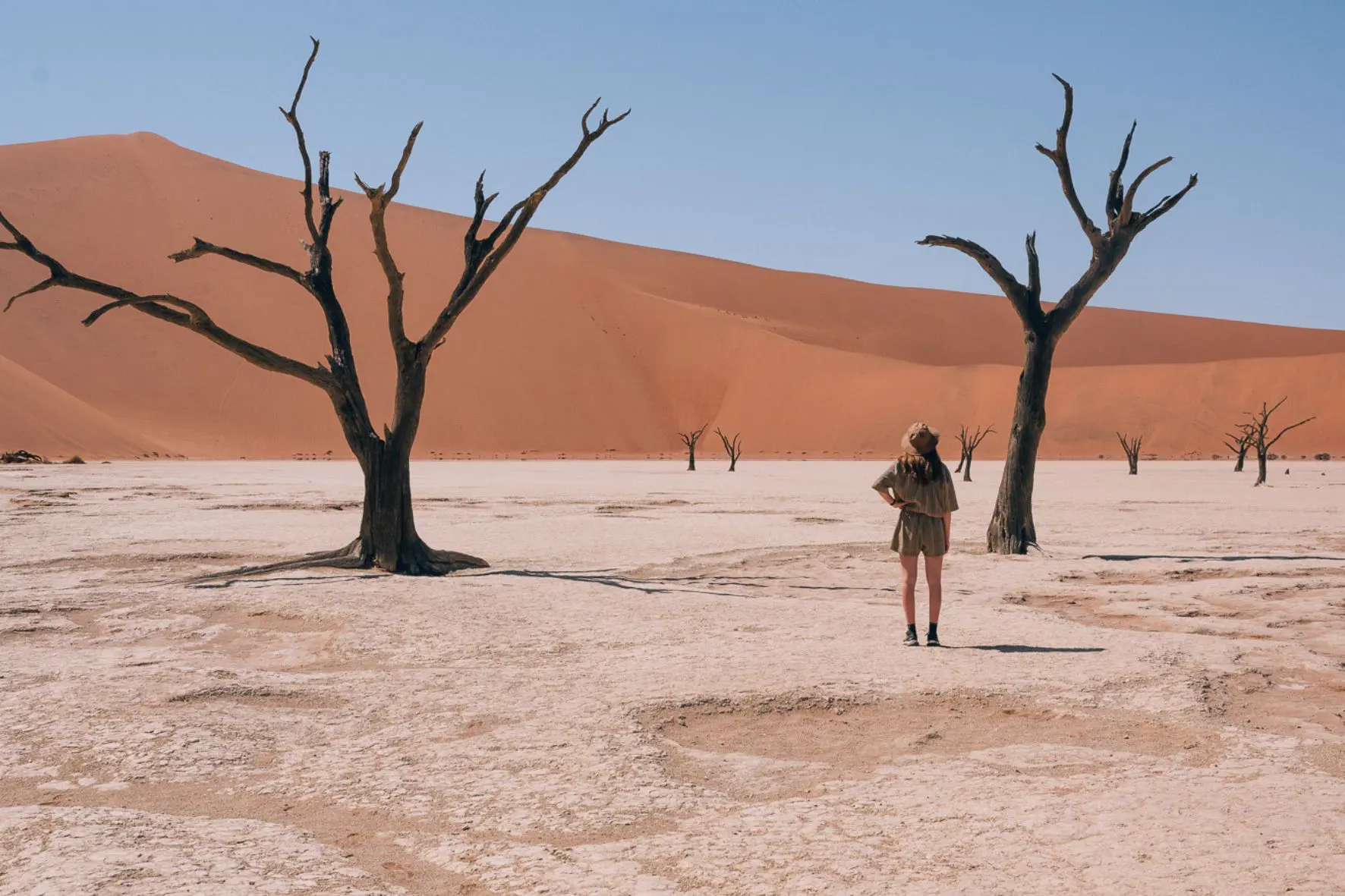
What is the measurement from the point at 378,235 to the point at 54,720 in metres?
6.98

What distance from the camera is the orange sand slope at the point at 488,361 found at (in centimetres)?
6141

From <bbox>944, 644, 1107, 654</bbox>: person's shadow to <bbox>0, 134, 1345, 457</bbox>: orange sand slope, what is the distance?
5198 cm

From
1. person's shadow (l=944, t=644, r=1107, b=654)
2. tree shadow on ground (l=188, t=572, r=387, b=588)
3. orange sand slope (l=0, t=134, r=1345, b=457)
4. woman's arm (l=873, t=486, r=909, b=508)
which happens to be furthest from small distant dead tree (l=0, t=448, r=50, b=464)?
person's shadow (l=944, t=644, r=1107, b=654)

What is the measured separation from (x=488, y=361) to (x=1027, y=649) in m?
66.0

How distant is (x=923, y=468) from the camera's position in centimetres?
759

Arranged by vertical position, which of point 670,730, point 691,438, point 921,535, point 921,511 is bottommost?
point 670,730

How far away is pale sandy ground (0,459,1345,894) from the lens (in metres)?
3.86

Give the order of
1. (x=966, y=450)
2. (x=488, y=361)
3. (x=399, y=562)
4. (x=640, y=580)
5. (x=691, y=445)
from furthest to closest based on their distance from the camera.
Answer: (x=488, y=361) → (x=966, y=450) → (x=691, y=445) → (x=399, y=562) → (x=640, y=580)

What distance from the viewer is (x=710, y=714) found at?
586 centimetres

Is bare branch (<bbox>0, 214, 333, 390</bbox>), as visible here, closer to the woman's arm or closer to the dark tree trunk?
the woman's arm

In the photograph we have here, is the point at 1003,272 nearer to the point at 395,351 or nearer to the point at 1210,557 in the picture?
the point at 1210,557

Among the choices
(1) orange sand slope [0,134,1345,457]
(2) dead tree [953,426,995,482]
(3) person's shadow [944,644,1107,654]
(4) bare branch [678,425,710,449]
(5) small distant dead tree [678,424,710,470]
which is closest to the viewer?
(3) person's shadow [944,644,1107,654]

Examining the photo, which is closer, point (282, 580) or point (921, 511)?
point (921, 511)

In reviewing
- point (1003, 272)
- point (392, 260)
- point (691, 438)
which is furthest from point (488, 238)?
point (691, 438)
